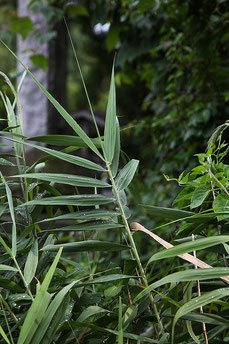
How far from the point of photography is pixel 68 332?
2.55 feet

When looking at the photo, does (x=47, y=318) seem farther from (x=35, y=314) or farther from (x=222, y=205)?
(x=222, y=205)

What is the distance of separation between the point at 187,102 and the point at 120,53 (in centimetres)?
71

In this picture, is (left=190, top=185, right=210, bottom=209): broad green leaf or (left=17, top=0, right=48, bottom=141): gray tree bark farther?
(left=17, top=0, right=48, bottom=141): gray tree bark

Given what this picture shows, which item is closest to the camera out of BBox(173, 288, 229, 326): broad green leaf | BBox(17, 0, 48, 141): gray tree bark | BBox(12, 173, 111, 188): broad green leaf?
BBox(173, 288, 229, 326): broad green leaf

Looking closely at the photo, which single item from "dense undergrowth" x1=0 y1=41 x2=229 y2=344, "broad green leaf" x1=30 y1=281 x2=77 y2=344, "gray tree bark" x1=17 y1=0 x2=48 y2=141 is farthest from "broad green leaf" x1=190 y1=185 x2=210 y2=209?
"gray tree bark" x1=17 y1=0 x2=48 y2=141

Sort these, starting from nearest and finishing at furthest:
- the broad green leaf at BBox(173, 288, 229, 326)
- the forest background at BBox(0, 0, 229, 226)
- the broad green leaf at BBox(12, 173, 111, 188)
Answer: the broad green leaf at BBox(173, 288, 229, 326) → the broad green leaf at BBox(12, 173, 111, 188) → the forest background at BBox(0, 0, 229, 226)

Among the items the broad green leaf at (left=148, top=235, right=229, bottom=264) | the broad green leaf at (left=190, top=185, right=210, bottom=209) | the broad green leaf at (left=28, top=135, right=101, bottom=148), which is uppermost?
the broad green leaf at (left=28, top=135, right=101, bottom=148)

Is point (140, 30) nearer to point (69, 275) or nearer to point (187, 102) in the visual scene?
point (187, 102)

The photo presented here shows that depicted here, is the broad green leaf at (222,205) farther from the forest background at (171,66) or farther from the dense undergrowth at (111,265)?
the forest background at (171,66)

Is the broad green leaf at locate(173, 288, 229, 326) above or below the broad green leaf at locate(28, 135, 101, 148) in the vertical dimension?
below

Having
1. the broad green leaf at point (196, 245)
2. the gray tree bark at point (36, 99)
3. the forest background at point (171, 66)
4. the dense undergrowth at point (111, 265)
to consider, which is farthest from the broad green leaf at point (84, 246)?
the gray tree bark at point (36, 99)

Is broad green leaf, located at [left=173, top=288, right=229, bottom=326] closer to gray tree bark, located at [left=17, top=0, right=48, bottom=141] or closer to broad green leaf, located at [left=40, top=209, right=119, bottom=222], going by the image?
broad green leaf, located at [left=40, top=209, right=119, bottom=222]

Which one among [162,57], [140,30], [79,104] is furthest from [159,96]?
[79,104]

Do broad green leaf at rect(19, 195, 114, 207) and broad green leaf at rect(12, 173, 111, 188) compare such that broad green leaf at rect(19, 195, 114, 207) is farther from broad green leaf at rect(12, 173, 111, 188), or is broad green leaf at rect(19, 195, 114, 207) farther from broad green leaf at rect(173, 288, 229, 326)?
broad green leaf at rect(173, 288, 229, 326)
